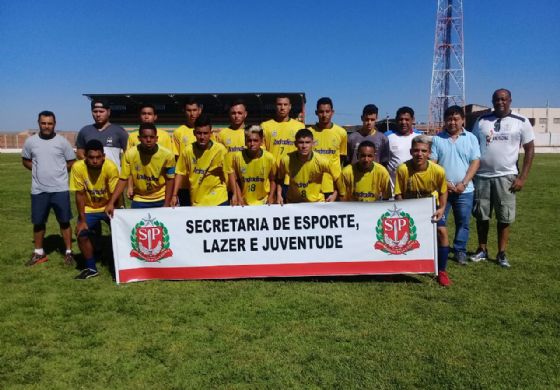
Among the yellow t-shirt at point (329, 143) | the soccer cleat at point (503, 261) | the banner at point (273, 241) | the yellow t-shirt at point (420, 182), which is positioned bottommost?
the soccer cleat at point (503, 261)

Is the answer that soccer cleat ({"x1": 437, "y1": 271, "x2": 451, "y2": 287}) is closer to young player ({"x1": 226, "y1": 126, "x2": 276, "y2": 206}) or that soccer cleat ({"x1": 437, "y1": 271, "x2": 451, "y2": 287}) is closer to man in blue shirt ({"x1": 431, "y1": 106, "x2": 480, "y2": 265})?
man in blue shirt ({"x1": 431, "y1": 106, "x2": 480, "y2": 265})

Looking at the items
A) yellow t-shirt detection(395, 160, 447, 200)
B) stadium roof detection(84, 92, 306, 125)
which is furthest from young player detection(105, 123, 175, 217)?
stadium roof detection(84, 92, 306, 125)

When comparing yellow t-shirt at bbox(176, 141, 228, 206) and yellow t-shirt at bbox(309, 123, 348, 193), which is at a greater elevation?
yellow t-shirt at bbox(309, 123, 348, 193)

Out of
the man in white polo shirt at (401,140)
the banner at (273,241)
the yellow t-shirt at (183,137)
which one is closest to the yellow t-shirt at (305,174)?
the banner at (273,241)

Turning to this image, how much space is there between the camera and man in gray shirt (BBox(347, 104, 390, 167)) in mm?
5848

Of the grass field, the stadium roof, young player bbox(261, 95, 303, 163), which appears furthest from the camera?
the stadium roof

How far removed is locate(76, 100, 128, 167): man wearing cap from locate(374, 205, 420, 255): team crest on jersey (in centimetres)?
388

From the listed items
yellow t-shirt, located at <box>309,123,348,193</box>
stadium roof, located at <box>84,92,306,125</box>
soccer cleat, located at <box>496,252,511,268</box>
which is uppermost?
stadium roof, located at <box>84,92,306,125</box>

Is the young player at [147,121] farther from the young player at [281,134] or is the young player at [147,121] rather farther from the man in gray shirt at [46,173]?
the young player at [281,134]

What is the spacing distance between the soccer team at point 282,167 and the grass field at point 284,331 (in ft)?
2.05

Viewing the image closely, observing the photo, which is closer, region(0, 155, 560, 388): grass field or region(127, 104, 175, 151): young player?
region(0, 155, 560, 388): grass field

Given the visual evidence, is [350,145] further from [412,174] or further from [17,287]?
[17,287]

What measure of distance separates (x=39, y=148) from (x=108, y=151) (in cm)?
88

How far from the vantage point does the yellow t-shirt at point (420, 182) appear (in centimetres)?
511
